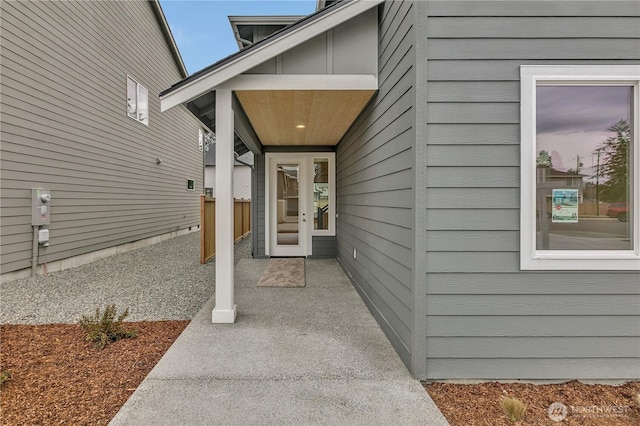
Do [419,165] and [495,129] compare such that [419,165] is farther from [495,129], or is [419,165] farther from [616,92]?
[616,92]

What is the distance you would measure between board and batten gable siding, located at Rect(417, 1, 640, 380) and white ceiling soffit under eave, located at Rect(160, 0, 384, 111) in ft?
3.26

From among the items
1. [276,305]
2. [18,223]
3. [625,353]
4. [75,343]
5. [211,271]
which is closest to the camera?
[625,353]

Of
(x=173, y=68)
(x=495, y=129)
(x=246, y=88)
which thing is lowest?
(x=495, y=129)

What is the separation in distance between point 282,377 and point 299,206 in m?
4.71

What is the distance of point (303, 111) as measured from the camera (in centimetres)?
394

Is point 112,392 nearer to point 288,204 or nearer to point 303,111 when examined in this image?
point 303,111

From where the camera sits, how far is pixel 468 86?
2.21 metres

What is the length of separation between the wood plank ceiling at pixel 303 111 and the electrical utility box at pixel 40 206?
12.2 feet

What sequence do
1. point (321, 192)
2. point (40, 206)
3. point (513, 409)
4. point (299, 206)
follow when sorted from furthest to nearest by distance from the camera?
point (299, 206) → point (321, 192) → point (40, 206) → point (513, 409)

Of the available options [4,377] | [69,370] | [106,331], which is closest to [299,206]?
[106,331]

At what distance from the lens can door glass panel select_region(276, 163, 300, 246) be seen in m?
6.75

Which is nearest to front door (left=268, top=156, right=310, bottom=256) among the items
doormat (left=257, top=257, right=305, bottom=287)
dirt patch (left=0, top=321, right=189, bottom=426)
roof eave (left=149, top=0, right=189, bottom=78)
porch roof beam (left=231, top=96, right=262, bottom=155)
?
doormat (left=257, top=257, right=305, bottom=287)

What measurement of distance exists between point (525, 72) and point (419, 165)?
1.00 meters

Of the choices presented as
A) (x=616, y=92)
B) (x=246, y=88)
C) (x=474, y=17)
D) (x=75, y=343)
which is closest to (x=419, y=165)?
(x=474, y=17)
